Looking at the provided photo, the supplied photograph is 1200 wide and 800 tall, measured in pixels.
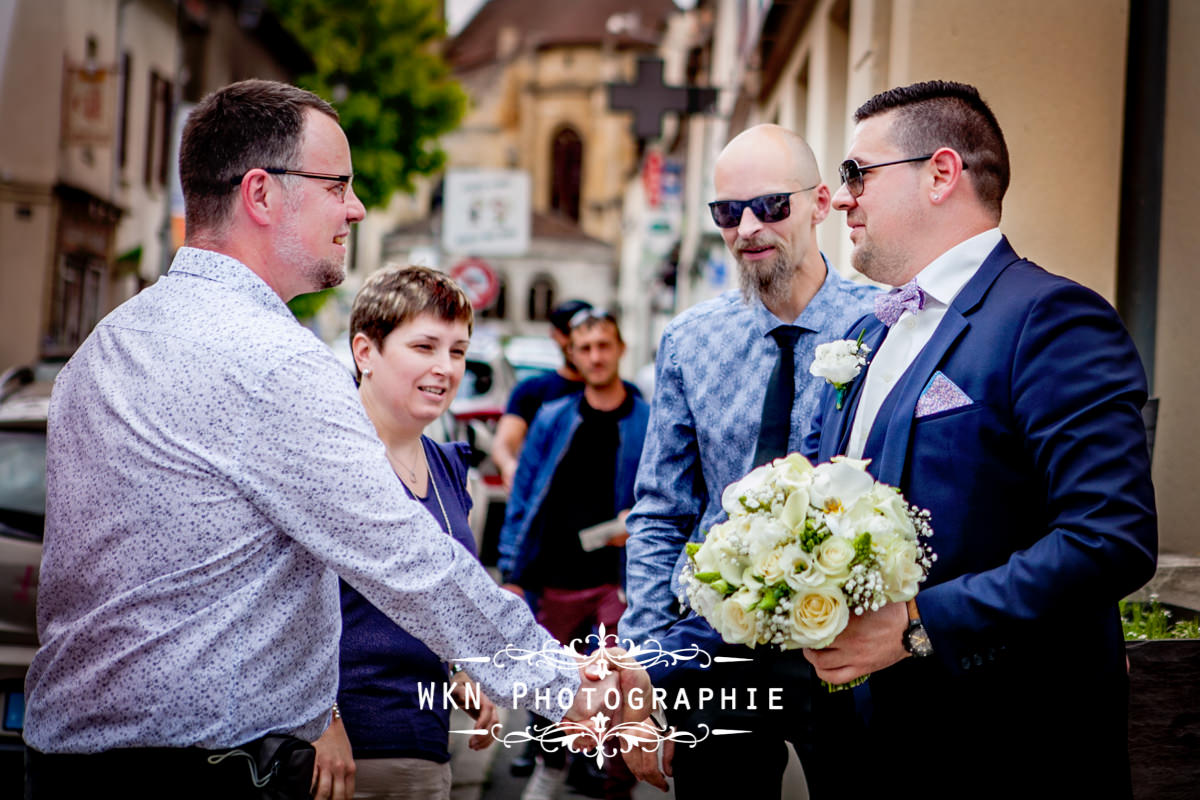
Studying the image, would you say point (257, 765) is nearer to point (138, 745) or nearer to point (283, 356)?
point (138, 745)

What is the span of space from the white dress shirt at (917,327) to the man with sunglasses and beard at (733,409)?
1.94 feet

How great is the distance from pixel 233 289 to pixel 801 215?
181cm

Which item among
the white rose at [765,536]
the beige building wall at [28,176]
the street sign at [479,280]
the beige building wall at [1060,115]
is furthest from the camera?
the beige building wall at [28,176]

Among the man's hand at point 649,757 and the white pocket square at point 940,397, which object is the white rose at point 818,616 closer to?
the white pocket square at point 940,397

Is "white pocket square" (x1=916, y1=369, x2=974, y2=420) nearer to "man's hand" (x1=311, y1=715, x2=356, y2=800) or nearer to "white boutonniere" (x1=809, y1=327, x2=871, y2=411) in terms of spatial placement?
"white boutonniere" (x1=809, y1=327, x2=871, y2=411)

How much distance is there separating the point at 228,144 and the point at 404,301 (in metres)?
1.03

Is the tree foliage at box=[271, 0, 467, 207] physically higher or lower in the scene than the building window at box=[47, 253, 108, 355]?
higher

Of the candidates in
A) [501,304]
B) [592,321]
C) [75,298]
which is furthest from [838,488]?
[501,304]

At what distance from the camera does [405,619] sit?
7.86 ft

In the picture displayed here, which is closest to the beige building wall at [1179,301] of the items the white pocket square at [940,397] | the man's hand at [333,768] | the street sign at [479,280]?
the white pocket square at [940,397]

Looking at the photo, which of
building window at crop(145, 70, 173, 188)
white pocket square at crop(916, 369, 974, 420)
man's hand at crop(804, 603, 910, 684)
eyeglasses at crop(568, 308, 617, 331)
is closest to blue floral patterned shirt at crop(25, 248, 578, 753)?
man's hand at crop(804, 603, 910, 684)

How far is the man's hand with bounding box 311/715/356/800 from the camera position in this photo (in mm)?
2771

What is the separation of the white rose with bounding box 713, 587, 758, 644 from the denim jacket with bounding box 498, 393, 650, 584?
3.66 meters

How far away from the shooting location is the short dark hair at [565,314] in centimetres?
741
